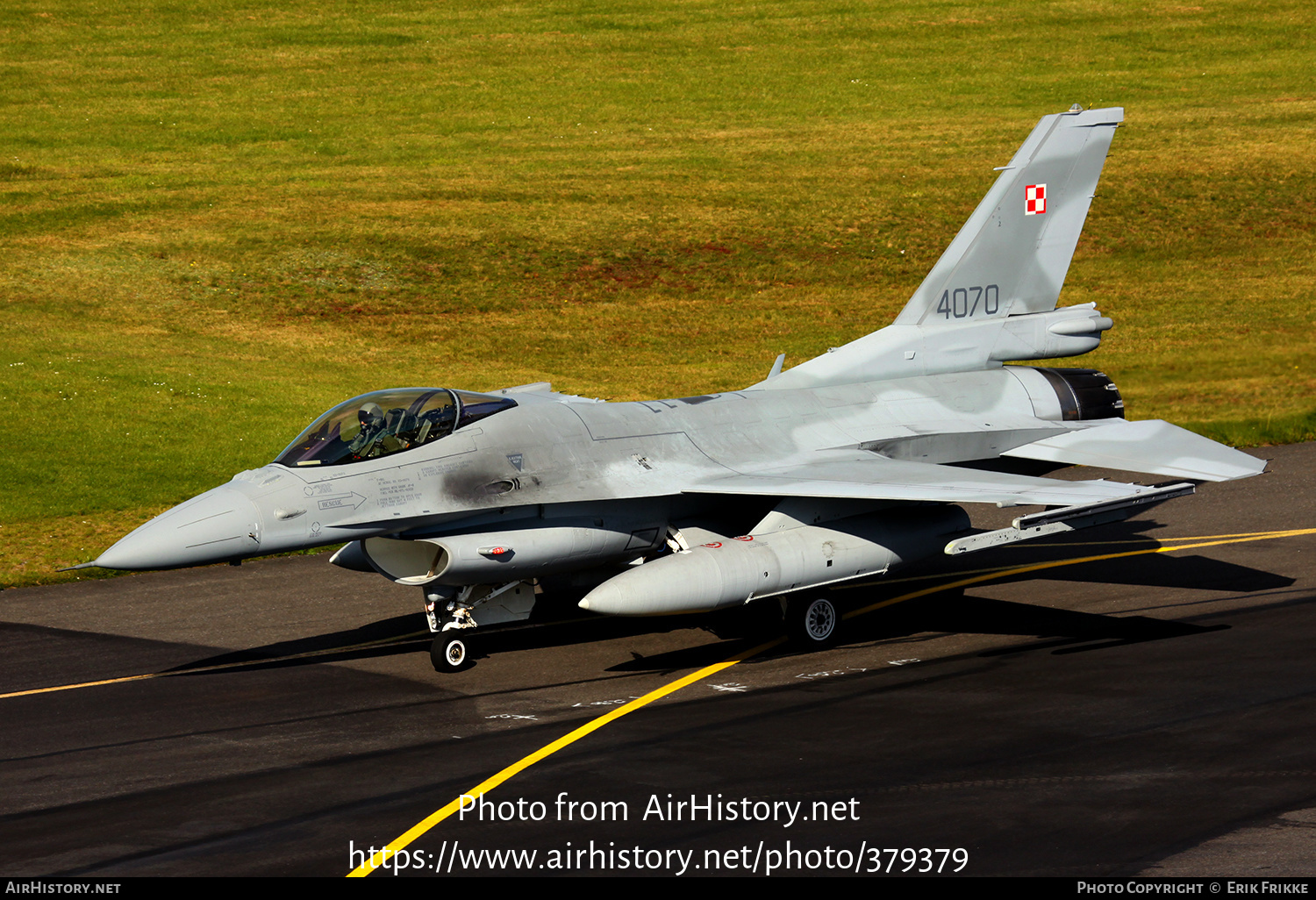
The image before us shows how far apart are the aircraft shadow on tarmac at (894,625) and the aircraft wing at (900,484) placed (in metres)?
1.75

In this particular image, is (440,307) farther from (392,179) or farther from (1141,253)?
(1141,253)

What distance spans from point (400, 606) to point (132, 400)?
13.7m

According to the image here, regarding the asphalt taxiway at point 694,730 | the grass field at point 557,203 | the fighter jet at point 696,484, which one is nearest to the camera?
the asphalt taxiway at point 694,730

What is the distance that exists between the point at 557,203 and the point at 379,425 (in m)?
30.2

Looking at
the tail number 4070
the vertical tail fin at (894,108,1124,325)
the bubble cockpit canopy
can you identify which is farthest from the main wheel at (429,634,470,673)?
the tail number 4070

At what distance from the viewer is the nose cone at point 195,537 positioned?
553 inches

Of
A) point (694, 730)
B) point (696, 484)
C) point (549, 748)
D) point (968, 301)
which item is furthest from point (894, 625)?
point (549, 748)

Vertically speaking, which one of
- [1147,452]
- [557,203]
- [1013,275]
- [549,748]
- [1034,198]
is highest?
[557,203]

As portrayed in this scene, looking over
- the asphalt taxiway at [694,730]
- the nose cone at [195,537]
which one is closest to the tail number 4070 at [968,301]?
the asphalt taxiway at [694,730]

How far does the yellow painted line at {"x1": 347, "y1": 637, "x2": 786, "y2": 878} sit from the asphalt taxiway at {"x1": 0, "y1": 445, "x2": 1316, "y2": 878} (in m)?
0.07

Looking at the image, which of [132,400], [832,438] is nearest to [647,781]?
[832,438]

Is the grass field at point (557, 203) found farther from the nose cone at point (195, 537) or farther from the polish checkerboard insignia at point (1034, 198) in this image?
the polish checkerboard insignia at point (1034, 198)

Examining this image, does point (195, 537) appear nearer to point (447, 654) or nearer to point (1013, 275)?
point (447, 654)

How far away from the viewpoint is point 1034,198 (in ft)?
66.2
